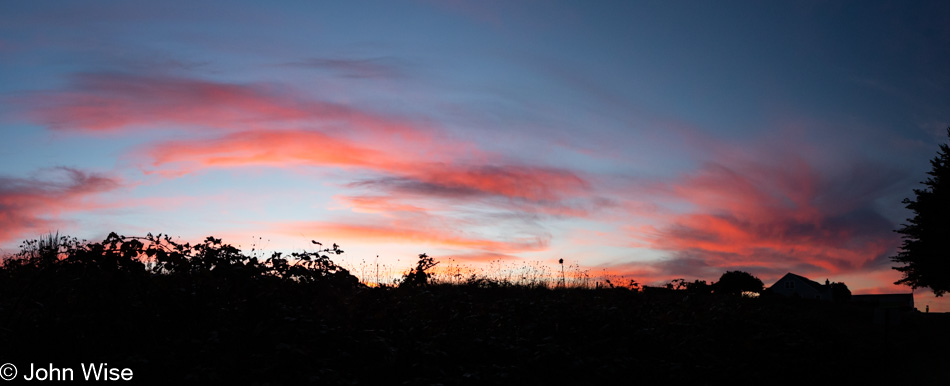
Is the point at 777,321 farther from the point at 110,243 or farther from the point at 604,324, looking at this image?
the point at 110,243

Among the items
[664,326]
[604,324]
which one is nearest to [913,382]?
[664,326]

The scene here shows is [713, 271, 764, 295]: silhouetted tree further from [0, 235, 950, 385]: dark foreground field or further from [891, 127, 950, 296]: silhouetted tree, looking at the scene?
[0, 235, 950, 385]: dark foreground field

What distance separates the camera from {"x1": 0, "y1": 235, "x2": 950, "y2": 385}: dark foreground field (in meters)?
6.48

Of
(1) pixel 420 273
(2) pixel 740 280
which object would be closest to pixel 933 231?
(2) pixel 740 280

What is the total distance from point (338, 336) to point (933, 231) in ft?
149

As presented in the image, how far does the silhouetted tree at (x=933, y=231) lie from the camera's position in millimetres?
38812

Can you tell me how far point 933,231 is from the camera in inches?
1553

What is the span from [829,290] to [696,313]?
8776 cm

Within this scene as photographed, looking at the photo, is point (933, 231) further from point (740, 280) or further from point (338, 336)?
point (338, 336)

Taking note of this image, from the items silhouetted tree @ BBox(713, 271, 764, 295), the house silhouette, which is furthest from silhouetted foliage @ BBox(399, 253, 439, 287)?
the house silhouette

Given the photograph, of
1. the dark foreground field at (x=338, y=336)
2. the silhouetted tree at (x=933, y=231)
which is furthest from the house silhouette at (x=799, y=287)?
the dark foreground field at (x=338, y=336)

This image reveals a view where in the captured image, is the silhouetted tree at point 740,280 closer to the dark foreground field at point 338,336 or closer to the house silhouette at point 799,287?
the dark foreground field at point 338,336

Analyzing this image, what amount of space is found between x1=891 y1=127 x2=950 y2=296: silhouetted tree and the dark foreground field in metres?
33.5

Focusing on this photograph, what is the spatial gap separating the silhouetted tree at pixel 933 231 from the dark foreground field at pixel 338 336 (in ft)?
110
